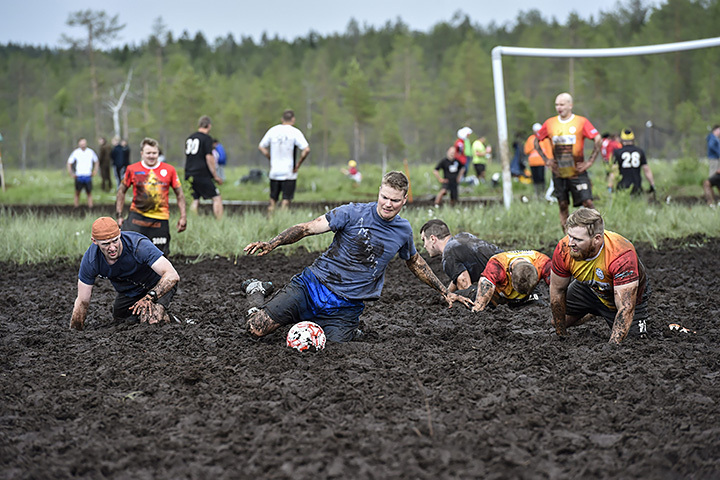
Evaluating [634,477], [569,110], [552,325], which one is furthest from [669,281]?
[634,477]

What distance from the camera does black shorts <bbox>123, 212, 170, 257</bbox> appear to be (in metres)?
8.96

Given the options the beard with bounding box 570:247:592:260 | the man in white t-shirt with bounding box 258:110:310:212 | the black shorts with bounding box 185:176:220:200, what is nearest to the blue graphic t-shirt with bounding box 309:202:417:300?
the beard with bounding box 570:247:592:260

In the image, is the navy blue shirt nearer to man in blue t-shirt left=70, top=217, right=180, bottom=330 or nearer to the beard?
the beard

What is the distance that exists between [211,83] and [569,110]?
2476 inches

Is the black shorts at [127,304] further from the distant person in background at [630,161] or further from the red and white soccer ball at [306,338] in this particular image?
the distant person in background at [630,161]

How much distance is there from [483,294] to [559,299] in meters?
0.84

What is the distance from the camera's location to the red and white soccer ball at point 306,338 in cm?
560

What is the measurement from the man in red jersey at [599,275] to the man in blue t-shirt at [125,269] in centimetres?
321

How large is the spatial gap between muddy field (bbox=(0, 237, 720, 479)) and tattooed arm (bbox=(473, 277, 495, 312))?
233 millimetres

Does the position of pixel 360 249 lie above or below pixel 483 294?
above

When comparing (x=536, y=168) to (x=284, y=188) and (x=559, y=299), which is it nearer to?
(x=284, y=188)

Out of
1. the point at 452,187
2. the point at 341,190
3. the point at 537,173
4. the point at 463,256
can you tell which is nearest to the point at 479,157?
the point at 341,190

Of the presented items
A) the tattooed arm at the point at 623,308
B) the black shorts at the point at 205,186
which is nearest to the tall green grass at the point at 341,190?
the black shorts at the point at 205,186

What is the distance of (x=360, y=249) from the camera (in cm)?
577
